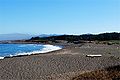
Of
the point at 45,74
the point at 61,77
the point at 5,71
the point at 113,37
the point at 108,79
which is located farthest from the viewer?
the point at 113,37

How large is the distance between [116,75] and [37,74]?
24.7 ft

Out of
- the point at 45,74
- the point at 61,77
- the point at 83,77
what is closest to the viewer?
the point at 83,77

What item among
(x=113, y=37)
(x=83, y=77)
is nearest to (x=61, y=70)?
(x=83, y=77)

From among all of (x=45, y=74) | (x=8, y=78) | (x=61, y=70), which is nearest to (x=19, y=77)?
(x=8, y=78)

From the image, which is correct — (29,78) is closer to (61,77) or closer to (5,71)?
(61,77)

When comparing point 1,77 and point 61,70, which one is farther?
point 61,70

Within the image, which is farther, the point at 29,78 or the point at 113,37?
the point at 113,37

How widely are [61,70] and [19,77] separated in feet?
14.4

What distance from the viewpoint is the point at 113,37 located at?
10856cm

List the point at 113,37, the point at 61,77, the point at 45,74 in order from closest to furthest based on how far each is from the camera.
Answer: the point at 61,77, the point at 45,74, the point at 113,37

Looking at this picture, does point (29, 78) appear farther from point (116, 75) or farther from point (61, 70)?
point (116, 75)

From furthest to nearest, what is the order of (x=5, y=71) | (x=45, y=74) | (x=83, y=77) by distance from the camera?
1. (x=5, y=71)
2. (x=45, y=74)
3. (x=83, y=77)

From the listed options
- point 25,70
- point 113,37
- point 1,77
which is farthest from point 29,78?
point 113,37

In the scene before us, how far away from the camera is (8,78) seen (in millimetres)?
21156
